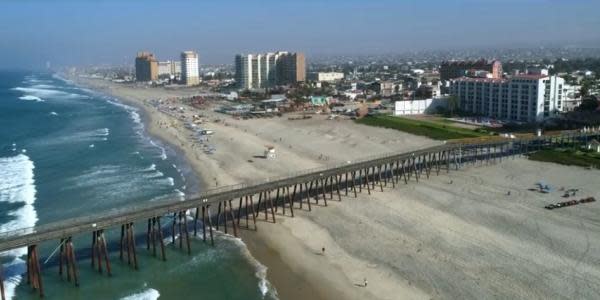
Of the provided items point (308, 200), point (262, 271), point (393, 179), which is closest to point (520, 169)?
point (393, 179)

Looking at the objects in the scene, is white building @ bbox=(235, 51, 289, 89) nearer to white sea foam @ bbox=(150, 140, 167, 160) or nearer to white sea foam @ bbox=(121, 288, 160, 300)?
white sea foam @ bbox=(150, 140, 167, 160)

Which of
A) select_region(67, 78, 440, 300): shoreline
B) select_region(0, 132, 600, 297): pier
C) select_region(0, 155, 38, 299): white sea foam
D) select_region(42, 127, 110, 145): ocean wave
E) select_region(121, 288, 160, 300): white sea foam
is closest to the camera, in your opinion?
select_region(121, 288, 160, 300): white sea foam

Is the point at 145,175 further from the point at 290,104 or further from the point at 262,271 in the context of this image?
the point at 290,104

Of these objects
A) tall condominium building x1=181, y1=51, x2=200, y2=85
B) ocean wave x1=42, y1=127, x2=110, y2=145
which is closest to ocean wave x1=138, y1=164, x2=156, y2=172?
ocean wave x1=42, y1=127, x2=110, y2=145

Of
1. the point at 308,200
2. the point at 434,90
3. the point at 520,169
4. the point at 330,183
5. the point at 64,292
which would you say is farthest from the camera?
the point at 434,90

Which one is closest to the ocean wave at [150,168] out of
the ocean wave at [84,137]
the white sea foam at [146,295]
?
the ocean wave at [84,137]

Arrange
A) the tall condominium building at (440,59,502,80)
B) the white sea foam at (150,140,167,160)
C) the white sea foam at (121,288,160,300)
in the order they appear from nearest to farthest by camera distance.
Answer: the white sea foam at (121,288,160,300) < the white sea foam at (150,140,167,160) < the tall condominium building at (440,59,502,80)
